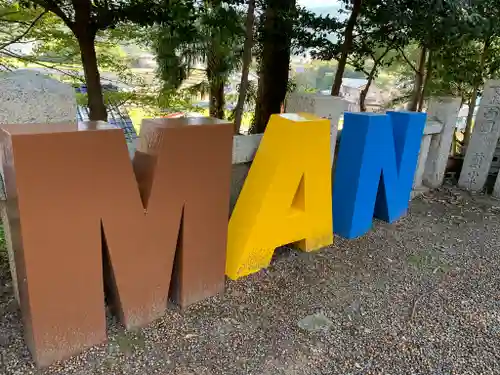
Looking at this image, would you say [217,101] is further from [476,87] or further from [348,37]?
[476,87]

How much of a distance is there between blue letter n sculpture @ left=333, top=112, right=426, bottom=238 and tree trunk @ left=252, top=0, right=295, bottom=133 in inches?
71.6

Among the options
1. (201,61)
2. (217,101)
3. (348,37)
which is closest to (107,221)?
(348,37)

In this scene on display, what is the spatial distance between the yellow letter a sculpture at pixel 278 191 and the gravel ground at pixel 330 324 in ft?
0.72

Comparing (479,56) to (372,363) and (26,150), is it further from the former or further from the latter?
(26,150)

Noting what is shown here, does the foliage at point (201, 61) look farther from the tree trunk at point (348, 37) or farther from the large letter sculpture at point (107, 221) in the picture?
the large letter sculpture at point (107, 221)

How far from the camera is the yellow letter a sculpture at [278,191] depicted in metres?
2.56

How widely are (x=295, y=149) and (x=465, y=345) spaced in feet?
5.19

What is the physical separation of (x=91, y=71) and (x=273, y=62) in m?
2.82

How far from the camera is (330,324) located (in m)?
2.27

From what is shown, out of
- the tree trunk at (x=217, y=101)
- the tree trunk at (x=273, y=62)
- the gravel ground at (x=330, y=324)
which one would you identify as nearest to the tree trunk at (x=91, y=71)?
the gravel ground at (x=330, y=324)

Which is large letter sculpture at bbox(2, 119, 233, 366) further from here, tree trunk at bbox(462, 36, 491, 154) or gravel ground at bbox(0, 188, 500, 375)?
tree trunk at bbox(462, 36, 491, 154)

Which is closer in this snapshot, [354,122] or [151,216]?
[151,216]

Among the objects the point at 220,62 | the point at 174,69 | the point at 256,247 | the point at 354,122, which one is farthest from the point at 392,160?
the point at 174,69

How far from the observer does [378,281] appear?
279 centimetres
